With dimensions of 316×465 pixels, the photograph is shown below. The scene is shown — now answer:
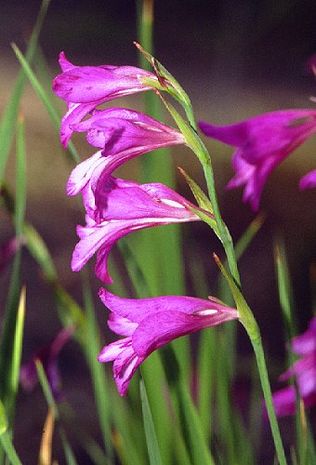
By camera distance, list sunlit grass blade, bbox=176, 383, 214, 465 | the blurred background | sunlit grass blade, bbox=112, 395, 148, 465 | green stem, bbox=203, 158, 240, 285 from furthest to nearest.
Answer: the blurred background, sunlit grass blade, bbox=112, 395, 148, 465, sunlit grass blade, bbox=176, 383, 214, 465, green stem, bbox=203, 158, 240, 285

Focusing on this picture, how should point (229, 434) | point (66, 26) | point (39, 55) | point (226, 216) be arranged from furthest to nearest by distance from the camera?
point (66, 26), point (226, 216), point (39, 55), point (229, 434)

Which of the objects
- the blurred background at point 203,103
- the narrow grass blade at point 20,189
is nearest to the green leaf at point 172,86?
the narrow grass blade at point 20,189

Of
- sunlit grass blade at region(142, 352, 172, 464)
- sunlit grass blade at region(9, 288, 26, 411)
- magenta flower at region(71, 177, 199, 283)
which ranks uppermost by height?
magenta flower at region(71, 177, 199, 283)

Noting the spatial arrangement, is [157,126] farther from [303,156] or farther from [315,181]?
[303,156]

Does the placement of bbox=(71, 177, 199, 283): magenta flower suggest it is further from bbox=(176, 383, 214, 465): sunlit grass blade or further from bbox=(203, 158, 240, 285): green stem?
bbox=(176, 383, 214, 465): sunlit grass blade

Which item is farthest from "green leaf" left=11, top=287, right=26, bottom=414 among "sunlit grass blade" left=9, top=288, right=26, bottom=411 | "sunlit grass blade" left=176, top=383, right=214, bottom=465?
"sunlit grass blade" left=176, top=383, right=214, bottom=465

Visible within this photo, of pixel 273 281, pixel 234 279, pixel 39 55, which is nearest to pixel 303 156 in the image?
pixel 273 281
